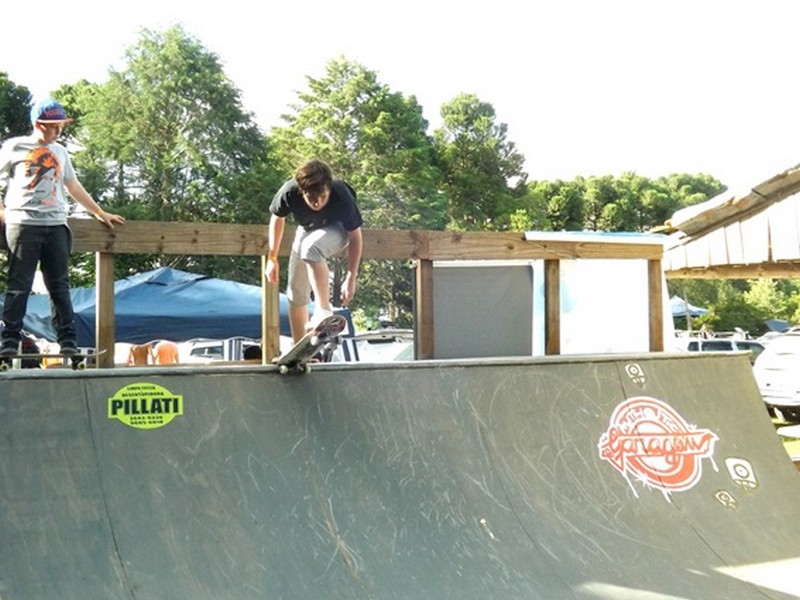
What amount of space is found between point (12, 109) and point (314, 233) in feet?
111

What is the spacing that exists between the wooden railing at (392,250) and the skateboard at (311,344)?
4.54ft

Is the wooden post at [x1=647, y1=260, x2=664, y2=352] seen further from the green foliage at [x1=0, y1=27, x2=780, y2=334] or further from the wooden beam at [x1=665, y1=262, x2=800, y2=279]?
the green foliage at [x1=0, y1=27, x2=780, y2=334]

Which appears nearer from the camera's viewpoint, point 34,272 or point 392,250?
point 34,272

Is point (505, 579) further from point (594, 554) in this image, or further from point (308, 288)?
point (308, 288)

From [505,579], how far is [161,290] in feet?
32.9

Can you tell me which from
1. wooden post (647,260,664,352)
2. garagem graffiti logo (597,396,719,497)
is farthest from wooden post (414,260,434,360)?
wooden post (647,260,664,352)

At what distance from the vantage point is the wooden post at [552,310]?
23.2 feet

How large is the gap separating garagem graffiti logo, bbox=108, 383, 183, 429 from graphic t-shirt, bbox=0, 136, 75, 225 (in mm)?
1404

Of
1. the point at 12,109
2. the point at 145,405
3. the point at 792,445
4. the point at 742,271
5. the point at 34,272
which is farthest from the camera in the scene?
the point at 12,109

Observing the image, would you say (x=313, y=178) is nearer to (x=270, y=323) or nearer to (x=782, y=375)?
(x=270, y=323)

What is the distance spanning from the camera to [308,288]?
605cm

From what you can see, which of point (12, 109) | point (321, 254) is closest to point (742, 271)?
point (321, 254)

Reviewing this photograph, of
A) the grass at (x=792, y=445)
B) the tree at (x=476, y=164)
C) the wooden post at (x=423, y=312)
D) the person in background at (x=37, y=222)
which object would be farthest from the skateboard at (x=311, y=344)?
the tree at (x=476, y=164)

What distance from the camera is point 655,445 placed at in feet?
19.2
